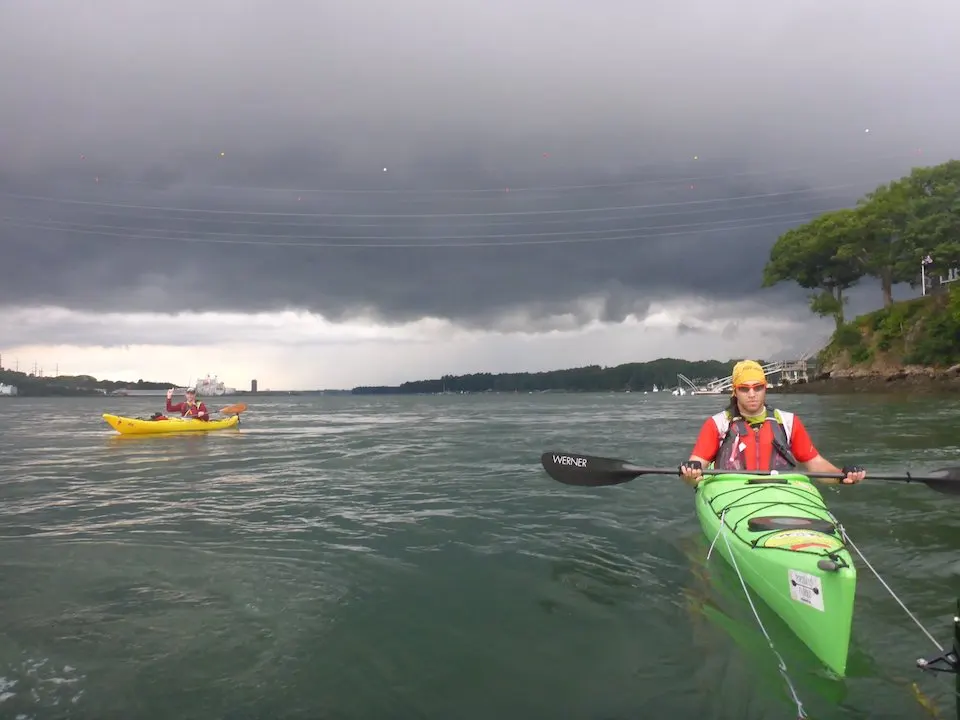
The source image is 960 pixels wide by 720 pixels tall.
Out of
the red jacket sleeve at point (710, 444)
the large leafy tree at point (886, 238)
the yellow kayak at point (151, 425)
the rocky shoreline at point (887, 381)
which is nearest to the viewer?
the red jacket sleeve at point (710, 444)

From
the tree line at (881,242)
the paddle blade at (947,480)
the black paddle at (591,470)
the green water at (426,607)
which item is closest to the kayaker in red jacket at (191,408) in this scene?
the green water at (426,607)

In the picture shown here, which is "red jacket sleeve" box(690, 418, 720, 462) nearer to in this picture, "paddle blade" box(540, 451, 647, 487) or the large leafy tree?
"paddle blade" box(540, 451, 647, 487)

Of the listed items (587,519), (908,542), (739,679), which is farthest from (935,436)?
(739,679)

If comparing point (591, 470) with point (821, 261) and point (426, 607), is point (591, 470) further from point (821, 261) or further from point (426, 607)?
point (821, 261)

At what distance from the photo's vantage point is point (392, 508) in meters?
10.9

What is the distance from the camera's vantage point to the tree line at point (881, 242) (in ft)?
178

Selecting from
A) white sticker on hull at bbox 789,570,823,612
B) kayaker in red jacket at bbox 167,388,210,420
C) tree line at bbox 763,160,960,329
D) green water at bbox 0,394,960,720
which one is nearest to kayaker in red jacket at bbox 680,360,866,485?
green water at bbox 0,394,960,720

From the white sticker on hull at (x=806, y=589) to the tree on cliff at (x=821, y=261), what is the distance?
66646mm

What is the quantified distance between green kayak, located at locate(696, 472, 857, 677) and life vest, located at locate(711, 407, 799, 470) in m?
0.38

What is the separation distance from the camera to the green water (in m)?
4.36

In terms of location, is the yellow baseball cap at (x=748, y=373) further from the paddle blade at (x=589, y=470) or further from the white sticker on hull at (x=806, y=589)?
the white sticker on hull at (x=806, y=589)

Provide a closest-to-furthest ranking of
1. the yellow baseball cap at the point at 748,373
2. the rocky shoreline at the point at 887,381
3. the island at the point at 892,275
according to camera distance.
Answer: the yellow baseball cap at the point at 748,373 → the rocky shoreline at the point at 887,381 → the island at the point at 892,275

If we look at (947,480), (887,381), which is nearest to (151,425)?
(947,480)

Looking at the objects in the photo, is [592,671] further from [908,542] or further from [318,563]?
[908,542]
